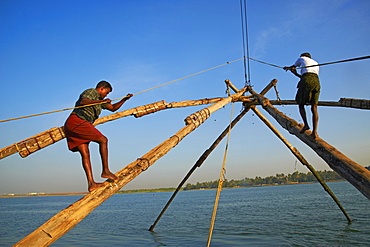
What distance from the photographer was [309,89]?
5773 millimetres

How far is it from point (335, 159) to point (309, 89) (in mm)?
1523

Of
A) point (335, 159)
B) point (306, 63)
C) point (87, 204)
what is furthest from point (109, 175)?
point (306, 63)

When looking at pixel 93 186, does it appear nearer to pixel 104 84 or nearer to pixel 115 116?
pixel 104 84

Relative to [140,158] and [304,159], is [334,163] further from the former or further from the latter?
[304,159]

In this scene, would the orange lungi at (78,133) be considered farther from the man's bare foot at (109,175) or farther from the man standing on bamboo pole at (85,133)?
the man's bare foot at (109,175)

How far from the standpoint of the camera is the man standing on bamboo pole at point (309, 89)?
226 inches

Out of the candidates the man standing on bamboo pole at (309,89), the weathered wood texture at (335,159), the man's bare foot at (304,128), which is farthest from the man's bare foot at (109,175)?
the man's bare foot at (304,128)

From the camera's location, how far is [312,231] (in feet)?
41.9

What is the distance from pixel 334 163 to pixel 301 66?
7.11 ft

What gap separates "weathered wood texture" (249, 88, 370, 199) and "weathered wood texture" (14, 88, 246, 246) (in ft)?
8.94

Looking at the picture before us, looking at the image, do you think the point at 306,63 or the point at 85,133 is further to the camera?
the point at 306,63

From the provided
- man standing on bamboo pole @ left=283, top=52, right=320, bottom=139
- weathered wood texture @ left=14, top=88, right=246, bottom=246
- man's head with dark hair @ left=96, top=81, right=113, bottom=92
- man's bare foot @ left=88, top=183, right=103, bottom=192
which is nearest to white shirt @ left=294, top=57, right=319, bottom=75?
man standing on bamboo pole @ left=283, top=52, right=320, bottom=139

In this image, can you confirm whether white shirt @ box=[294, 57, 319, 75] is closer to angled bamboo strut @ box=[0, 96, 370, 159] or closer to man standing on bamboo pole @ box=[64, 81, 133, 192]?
angled bamboo strut @ box=[0, 96, 370, 159]

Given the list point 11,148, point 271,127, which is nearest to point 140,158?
point 11,148
